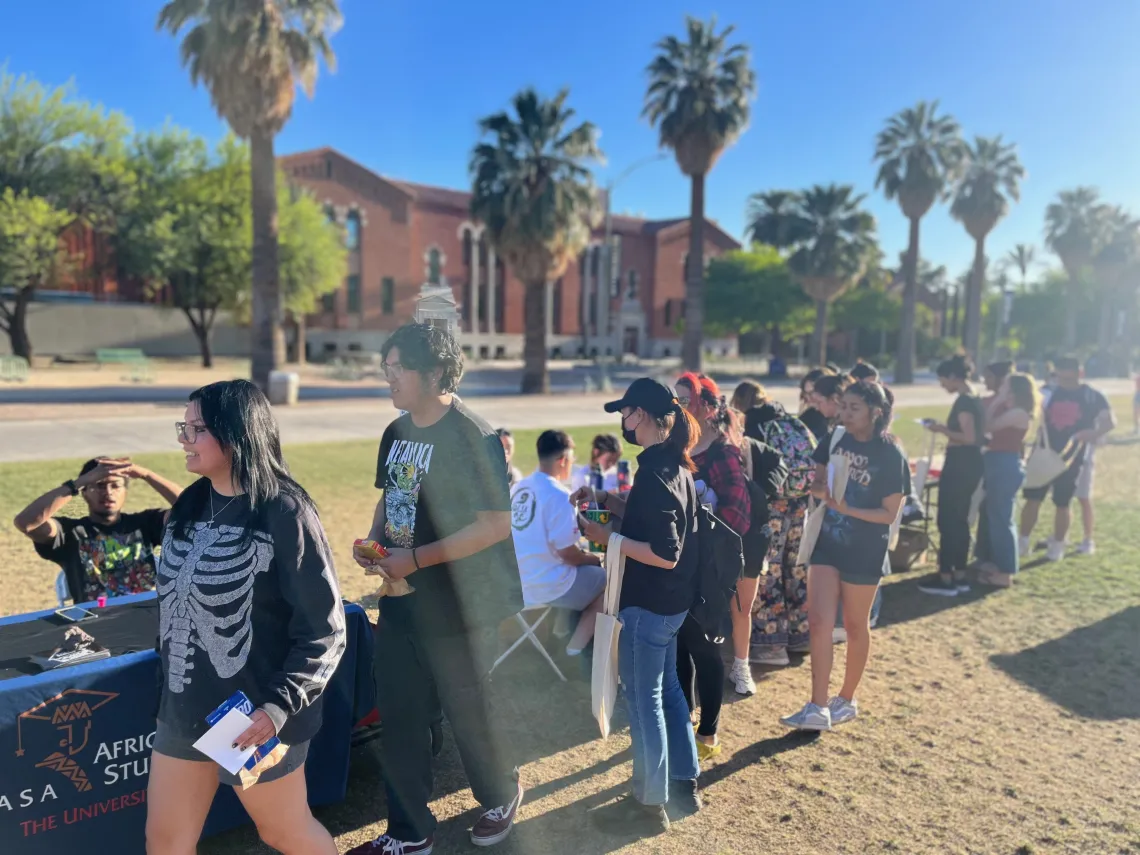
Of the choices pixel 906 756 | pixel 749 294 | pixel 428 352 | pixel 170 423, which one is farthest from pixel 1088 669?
pixel 749 294

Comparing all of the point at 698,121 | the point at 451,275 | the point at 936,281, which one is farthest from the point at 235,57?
the point at 936,281

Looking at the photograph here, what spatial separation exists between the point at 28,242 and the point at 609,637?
33.2 m

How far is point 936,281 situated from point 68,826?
4028 inches

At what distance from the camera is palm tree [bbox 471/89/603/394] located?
25.5 metres

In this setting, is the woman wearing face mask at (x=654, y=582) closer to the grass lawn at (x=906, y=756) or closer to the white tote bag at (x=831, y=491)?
the grass lawn at (x=906, y=756)

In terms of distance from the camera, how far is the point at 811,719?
3.99 metres

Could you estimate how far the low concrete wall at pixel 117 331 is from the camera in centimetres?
3922

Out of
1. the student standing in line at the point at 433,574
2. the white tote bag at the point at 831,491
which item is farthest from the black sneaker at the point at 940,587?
the student standing in line at the point at 433,574

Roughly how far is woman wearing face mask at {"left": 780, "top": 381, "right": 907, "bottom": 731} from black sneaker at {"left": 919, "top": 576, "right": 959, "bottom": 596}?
2.89 meters

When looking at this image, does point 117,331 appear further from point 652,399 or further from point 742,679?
point 652,399

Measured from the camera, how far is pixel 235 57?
1989 centimetres

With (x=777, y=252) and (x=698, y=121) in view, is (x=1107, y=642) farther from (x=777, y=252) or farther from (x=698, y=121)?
(x=777, y=252)

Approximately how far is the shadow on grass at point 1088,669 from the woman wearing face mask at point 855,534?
5.29ft

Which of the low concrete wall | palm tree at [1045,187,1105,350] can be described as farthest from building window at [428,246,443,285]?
palm tree at [1045,187,1105,350]
